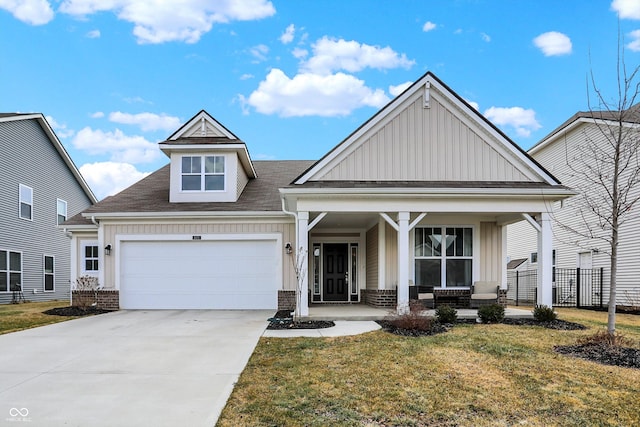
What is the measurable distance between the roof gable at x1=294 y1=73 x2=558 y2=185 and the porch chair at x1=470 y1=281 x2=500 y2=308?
113 inches

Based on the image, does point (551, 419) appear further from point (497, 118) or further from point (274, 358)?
point (497, 118)

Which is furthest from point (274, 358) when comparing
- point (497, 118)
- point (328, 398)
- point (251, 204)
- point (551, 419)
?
point (497, 118)

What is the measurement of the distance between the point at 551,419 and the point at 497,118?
30088mm

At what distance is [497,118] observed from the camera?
31.8 m

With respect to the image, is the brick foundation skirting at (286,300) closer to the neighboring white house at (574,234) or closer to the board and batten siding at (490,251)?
the board and batten siding at (490,251)

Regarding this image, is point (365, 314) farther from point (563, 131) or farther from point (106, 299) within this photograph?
point (563, 131)

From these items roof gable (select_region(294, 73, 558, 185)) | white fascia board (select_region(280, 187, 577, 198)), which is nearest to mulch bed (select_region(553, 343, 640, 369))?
white fascia board (select_region(280, 187, 577, 198))

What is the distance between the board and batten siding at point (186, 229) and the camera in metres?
14.0

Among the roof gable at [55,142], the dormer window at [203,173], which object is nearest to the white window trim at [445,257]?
the dormer window at [203,173]

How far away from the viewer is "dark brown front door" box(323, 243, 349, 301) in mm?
15703

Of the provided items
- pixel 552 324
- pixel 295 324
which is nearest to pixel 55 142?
pixel 295 324

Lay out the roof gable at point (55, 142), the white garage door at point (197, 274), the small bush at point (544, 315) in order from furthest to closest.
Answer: the roof gable at point (55, 142)
the white garage door at point (197, 274)
the small bush at point (544, 315)

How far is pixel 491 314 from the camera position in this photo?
10.3 m

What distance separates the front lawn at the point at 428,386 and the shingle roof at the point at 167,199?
7055 millimetres
